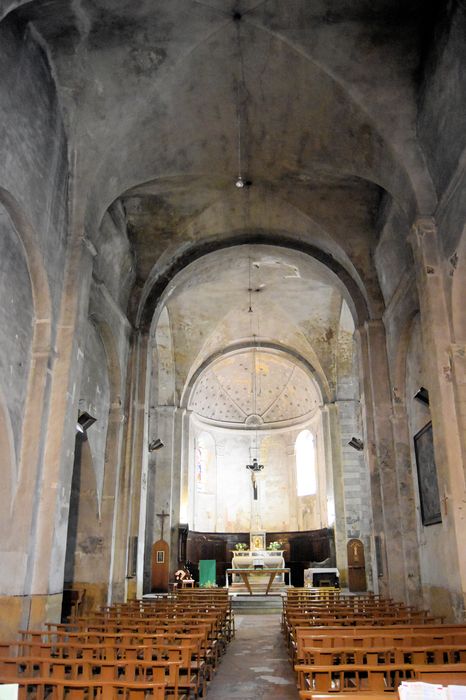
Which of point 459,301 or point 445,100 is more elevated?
point 445,100

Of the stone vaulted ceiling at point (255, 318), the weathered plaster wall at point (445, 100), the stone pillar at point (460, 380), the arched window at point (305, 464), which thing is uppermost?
the stone vaulted ceiling at point (255, 318)

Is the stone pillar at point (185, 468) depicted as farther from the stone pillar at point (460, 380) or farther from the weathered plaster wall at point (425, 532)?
the stone pillar at point (460, 380)

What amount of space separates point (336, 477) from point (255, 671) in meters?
13.7

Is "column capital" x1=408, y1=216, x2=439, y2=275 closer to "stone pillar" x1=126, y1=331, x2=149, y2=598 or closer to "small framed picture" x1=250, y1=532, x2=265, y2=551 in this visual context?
"stone pillar" x1=126, y1=331, x2=149, y2=598

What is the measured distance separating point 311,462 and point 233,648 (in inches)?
649

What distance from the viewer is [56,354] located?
9.26 m

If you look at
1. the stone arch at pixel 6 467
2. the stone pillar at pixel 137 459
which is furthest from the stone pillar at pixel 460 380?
the stone pillar at pixel 137 459

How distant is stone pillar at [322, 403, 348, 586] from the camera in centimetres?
2077

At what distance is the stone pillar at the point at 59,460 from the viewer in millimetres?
Answer: 8102

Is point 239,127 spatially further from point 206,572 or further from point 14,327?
point 206,572

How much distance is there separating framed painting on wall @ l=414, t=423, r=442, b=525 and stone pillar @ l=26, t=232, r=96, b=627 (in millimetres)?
6699

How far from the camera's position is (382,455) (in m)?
13.1

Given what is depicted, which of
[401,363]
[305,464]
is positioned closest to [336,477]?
[305,464]

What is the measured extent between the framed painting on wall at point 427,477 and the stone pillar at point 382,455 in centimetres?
104
